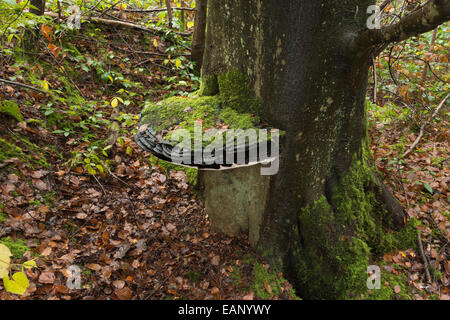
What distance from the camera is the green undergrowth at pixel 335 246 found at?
2.80m

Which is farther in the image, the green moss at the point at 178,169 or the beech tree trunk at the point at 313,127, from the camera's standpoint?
the green moss at the point at 178,169

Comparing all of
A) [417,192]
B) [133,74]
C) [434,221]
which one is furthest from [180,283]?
[133,74]

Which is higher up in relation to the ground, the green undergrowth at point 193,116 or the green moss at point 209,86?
the green moss at point 209,86

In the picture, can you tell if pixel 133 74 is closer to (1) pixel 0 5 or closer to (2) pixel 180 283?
(1) pixel 0 5

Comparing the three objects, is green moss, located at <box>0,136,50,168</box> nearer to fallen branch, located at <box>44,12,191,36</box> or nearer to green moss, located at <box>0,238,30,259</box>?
green moss, located at <box>0,238,30,259</box>

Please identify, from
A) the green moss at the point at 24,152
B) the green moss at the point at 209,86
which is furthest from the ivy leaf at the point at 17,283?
the green moss at the point at 24,152

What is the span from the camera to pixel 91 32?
586cm

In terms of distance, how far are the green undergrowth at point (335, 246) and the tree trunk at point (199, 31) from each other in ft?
14.3

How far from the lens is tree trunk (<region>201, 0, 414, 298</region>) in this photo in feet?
7.24

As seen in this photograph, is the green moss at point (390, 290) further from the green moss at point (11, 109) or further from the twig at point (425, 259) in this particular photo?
the green moss at point (11, 109)

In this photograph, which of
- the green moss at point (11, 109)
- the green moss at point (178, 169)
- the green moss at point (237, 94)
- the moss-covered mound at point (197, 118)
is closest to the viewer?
the moss-covered mound at point (197, 118)

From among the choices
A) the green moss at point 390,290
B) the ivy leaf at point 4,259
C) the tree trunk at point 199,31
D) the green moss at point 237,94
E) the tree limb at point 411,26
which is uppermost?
the tree trunk at point 199,31

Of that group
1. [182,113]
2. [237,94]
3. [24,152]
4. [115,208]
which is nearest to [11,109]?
[24,152]

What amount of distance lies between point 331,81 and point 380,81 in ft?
19.5
